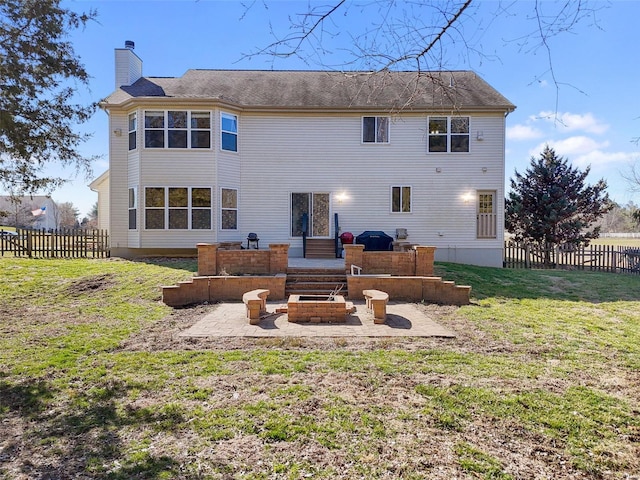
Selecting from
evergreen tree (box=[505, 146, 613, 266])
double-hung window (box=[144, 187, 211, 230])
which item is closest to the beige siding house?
double-hung window (box=[144, 187, 211, 230])

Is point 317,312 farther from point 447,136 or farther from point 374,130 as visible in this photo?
point 447,136

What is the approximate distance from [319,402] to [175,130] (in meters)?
13.1

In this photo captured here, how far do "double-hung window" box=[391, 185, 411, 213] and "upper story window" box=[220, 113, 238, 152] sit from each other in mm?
6715

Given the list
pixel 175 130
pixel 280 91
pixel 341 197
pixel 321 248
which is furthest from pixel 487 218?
pixel 175 130

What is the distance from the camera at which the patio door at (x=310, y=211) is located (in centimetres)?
1495

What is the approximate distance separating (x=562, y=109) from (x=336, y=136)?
1213cm

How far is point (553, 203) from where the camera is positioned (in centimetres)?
1805

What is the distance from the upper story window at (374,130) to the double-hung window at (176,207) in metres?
6.69

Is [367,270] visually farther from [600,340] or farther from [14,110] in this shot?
[14,110]

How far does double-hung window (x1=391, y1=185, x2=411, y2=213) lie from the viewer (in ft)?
49.1

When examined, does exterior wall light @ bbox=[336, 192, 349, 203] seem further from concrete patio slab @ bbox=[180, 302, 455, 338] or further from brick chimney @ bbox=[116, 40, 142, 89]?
brick chimney @ bbox=[116, 40, 142, 89]

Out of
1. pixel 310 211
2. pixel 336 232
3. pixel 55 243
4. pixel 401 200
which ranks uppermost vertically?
pixel 401 200

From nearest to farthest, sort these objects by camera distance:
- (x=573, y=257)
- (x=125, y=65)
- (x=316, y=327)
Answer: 1. (x=316, y=327)
2. (x=573, y=257)
3. (x=125, y=65)

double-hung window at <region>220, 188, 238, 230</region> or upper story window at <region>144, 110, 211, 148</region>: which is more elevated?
upper story window at <region>144, 110, 211, 148</region>
